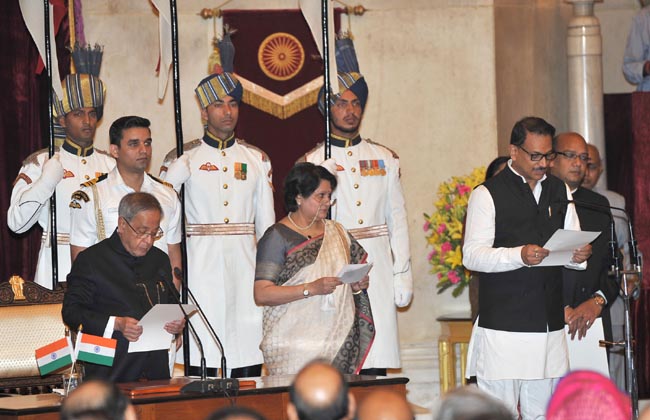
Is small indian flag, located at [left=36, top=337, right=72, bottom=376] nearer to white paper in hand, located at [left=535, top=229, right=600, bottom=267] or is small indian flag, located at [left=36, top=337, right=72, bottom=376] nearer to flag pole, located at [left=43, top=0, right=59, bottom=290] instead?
flag pole, located at [left=43, top=0, right=59, bottom=290]

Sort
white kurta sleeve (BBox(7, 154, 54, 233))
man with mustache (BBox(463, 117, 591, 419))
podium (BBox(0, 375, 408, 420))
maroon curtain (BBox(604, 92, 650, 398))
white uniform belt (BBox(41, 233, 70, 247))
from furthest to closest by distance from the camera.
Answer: maroon curtain (BBox(604, 92, 650, 398)), white uniform belt (BBox(41, 233, 70, 247)), white kurta sleeve (BBox(7, 154, 54, 233)), man with mustache (BBox(463, 117, 591, 419)), podium (BBox(0, 375, 408, 420))

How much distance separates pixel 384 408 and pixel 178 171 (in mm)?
4126

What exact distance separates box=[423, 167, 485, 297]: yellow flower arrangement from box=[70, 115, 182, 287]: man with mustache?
2059 millimetres

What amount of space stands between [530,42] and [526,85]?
1.06 feet

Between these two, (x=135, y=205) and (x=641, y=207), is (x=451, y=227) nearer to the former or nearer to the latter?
(x=641, y=207)

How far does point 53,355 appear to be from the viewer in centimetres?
524

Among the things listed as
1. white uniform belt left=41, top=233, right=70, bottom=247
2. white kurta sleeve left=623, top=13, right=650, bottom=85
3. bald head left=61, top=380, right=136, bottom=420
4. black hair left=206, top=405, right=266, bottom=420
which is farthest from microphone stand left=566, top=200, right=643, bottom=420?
black hair left=206, top=405, right=266, bottom=420

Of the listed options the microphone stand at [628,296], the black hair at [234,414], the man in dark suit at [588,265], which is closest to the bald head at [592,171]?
the man in dark suit at [588,265]

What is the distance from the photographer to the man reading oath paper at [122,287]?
17.9 feet

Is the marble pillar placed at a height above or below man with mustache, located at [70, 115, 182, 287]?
above

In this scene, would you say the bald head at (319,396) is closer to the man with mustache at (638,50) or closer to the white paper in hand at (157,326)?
the white paper in hand at (157,326)

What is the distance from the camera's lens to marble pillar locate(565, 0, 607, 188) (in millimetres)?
9219

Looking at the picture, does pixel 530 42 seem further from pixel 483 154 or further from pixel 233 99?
pixel 233 99

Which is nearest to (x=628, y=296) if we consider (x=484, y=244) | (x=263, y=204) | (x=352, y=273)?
(x=484, y=244)
